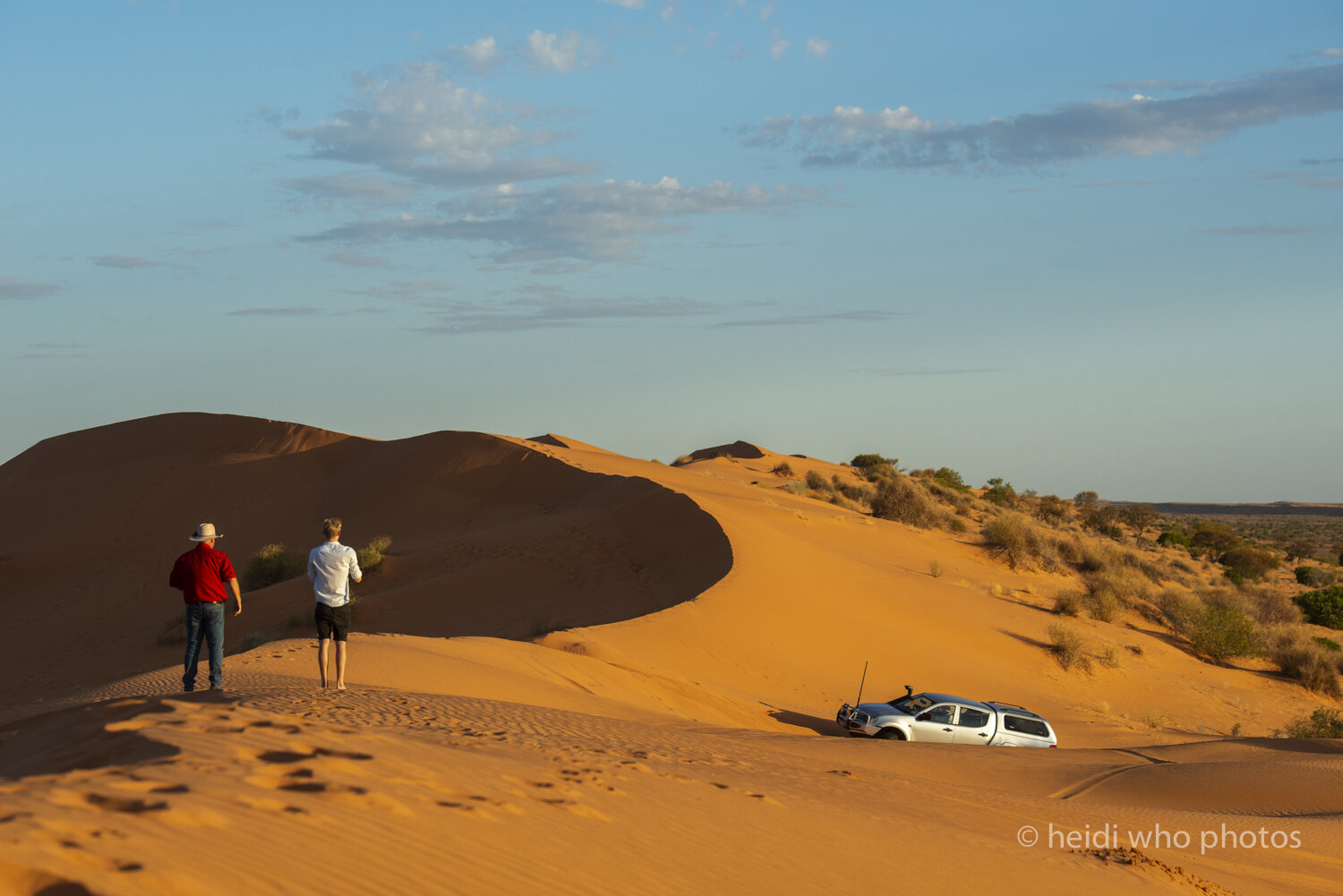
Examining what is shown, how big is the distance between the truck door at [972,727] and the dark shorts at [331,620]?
28.9 ft

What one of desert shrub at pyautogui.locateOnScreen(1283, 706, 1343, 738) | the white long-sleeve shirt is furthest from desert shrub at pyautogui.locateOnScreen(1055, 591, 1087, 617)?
the white long-sleeve shirt

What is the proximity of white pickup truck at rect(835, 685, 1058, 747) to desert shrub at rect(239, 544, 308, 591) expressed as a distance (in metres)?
18.0

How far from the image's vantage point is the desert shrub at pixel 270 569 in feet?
87.5

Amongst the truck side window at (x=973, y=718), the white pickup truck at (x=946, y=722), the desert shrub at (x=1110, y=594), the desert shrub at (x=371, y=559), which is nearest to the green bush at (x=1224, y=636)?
the desert shrub at (x=1110, y=594)

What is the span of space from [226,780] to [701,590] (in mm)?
A: 15533

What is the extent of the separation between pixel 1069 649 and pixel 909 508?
16592 millimetres

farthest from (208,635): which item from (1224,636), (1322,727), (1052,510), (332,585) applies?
(1052,510)

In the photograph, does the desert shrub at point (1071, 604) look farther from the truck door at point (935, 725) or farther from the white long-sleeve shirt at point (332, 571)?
the white long-sleeve shirt at point (332, 571)

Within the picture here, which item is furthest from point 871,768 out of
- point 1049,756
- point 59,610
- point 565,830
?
point 59,610

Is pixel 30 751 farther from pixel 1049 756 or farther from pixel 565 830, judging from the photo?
pixel 1049 756

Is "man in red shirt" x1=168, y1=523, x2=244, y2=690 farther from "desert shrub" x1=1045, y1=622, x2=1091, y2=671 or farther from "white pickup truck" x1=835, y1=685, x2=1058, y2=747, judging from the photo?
"desert shrub" x1=1045, y1=622, x2=1091, y2=671

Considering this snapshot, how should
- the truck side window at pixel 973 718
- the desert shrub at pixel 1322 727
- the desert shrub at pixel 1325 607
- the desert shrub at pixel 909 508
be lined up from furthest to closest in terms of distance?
1. the desert shrub at pixel 909 508
2. the desert shrub at pixel 1325 607
3. the desert shrub at pixel 1322 727
4. the truck side window at pixel 973 718

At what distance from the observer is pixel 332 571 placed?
30.3 ft

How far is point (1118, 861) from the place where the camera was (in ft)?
23.2
